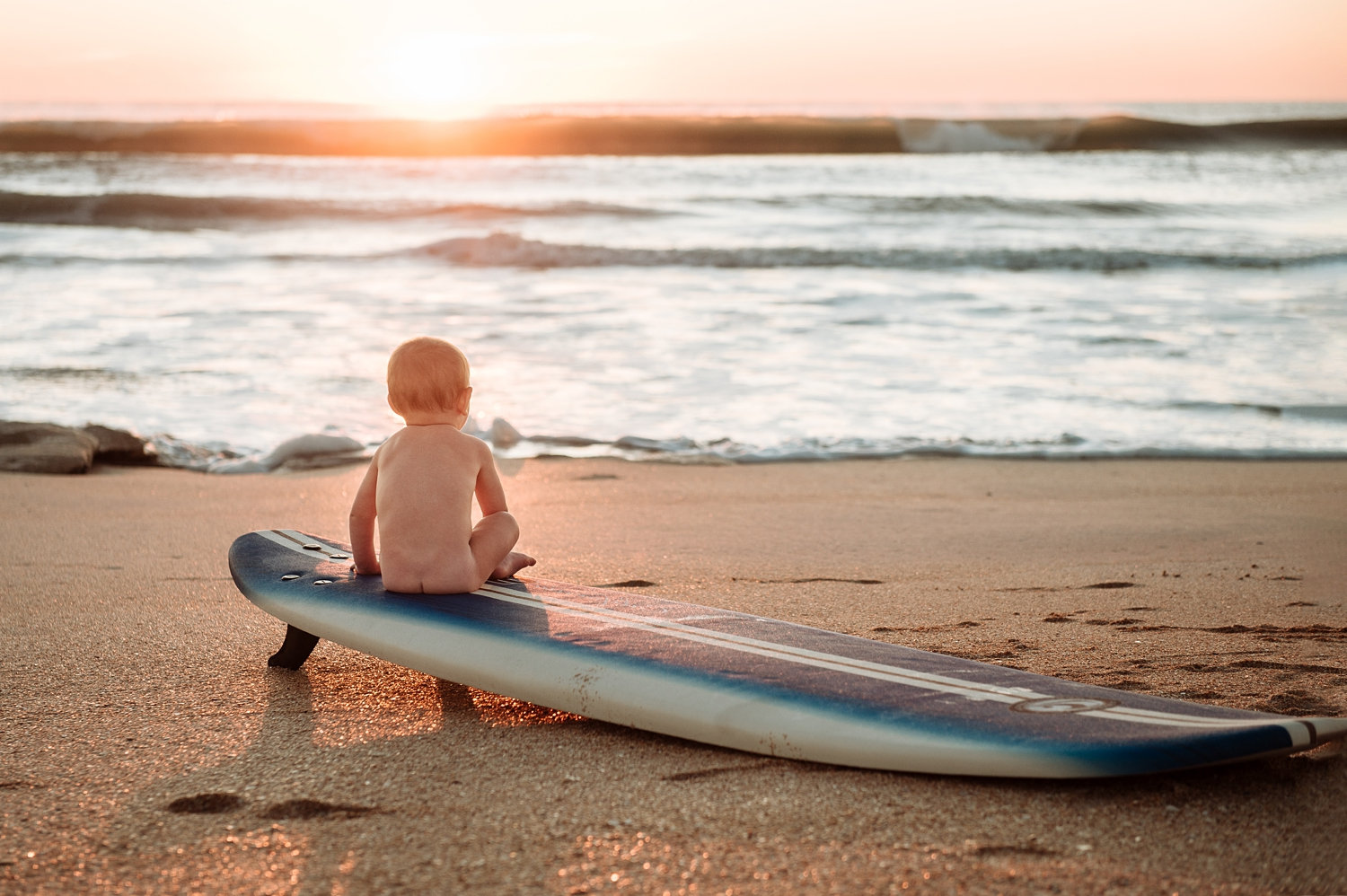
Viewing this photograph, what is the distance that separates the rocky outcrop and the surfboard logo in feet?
13.9

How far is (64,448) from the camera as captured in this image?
16.0 feet

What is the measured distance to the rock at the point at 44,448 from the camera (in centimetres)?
478

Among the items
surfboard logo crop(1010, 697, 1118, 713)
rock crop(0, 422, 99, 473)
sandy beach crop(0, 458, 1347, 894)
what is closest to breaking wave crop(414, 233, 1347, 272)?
rock crop(0, 422, 99, 473)

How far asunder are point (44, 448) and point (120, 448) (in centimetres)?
30

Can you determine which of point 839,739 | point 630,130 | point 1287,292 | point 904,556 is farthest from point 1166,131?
point 839,739

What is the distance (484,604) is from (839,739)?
2.99 feet

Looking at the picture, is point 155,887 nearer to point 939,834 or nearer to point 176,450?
point 939,834

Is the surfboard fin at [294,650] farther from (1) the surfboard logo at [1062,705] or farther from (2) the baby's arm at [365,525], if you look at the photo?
(1) the surfboard logo at [1062,705]

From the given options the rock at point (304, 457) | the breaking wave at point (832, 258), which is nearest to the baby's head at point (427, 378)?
the rock at point (304, 457)

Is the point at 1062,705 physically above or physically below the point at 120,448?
above

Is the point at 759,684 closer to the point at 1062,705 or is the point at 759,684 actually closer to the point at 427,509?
the point at 1062,705

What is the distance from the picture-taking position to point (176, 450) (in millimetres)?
5230

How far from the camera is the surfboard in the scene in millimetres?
1876

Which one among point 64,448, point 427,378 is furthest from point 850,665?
point 64,448
